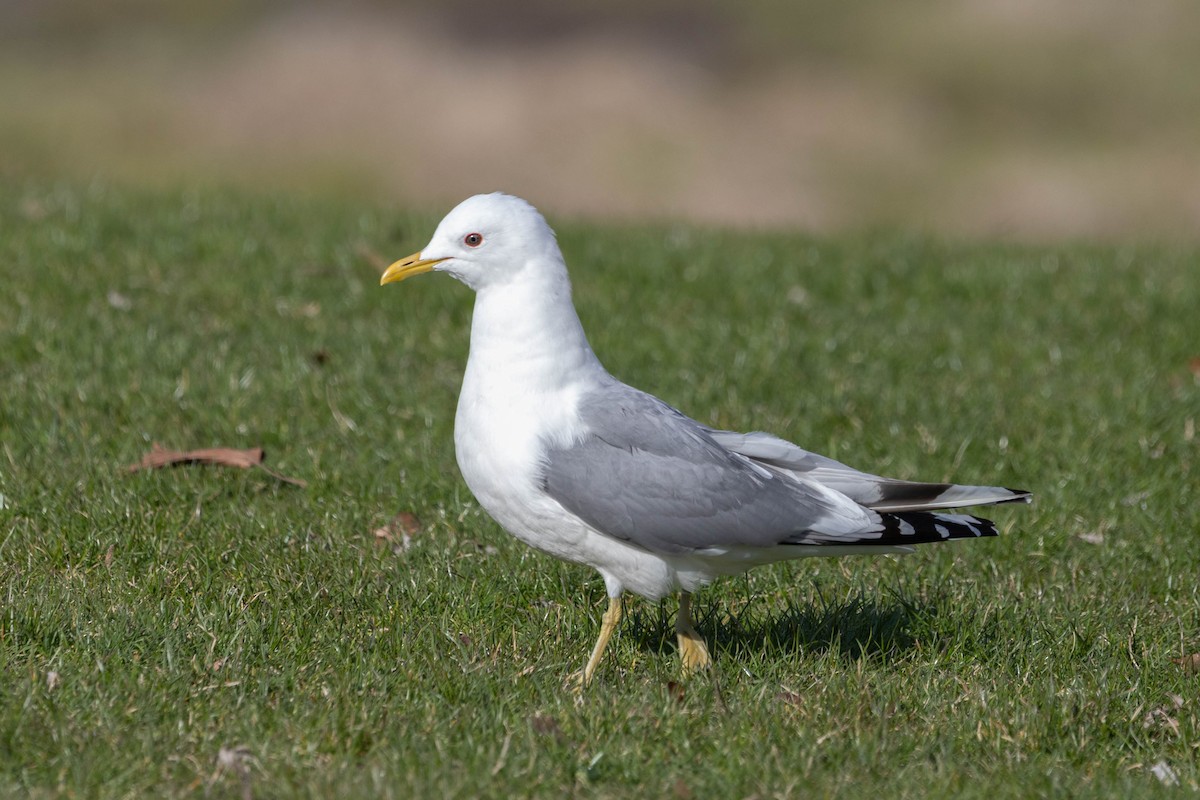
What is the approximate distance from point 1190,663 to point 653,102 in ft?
63.5

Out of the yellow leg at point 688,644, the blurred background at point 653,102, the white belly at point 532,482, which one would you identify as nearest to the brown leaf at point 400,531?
the white belly at point 532,482

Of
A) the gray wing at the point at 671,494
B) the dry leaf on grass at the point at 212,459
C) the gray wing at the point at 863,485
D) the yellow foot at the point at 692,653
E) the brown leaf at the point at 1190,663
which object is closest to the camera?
the gray wing at the point at 671,494

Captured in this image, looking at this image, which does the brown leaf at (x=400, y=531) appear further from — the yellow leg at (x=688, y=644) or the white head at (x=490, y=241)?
the white head at (x=490, y=241)

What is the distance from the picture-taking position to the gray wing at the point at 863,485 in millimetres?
4586

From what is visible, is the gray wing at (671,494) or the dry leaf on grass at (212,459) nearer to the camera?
the gray wing at (671,494)

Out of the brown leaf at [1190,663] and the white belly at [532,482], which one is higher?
the white belly at [532,482]

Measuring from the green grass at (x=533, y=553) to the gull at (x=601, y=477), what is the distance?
41cm

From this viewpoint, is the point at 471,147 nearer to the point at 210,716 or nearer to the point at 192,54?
the point at 192,54

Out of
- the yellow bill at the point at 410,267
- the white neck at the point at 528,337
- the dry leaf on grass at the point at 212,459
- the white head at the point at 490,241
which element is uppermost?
the white head at the point at 490,241

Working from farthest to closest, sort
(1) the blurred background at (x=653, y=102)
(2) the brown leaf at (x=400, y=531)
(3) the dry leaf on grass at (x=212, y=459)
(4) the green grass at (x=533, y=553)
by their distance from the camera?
(1) the blurred background at (x=653, y=102) → (3) the dry leaf on grass at (x=212, y=459) → (2) the brown leaf at (x=400, y=531) → (4) the green grass at (x=533, y=553)

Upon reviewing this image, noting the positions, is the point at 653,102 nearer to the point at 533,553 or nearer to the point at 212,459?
the point at 212,459

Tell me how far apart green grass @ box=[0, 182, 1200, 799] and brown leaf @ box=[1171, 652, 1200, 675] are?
5 centimetres

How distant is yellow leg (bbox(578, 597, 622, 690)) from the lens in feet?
14.9

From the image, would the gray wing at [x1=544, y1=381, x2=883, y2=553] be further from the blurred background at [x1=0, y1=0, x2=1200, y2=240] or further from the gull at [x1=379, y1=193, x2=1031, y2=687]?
the blurred background at [x1=0, y1=0, x2=1200, y2=240]
